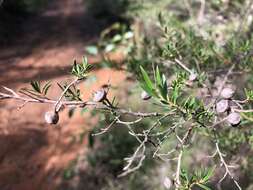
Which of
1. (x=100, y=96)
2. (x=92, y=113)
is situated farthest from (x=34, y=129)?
(x=100, y=96)

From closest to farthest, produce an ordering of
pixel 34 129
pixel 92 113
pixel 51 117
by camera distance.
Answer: pixel 51 117 → pixel 92 113 → pixel 34 129

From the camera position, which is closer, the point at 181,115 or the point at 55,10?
the point at 181,115

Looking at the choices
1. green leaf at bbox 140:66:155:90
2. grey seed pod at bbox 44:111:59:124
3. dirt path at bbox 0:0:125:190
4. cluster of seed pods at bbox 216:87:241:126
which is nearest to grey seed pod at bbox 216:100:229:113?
cluster of seed pods at bbox 216:87:241:126

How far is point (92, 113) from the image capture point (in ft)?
11.0

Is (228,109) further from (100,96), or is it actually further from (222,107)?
(100,96)

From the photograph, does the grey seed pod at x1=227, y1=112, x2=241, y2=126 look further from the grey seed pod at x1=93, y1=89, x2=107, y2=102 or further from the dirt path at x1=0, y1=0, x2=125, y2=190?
the dirt path at x1=0, y1=0, x2=125, y2=190

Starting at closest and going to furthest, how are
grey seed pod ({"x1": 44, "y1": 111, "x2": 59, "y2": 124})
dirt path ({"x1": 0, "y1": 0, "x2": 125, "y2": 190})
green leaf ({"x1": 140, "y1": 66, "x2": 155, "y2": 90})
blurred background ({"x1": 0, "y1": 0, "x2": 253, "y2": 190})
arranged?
green leaf ({"x1": 140, "y1": 66, "x2": 155, "y2": 90}) → grey seed pod ({"x1": 44, "y1": 111, "x2": 59, "y2": 124}) → blurred background ({"x1": 0, "y1": 0, "x2": 253, "y2": 190}) → dirt path ({"x1": 0, "y1": 0, "x2": 125, "y2": 190})

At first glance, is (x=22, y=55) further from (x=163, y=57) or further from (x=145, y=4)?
(x=163, y=57)

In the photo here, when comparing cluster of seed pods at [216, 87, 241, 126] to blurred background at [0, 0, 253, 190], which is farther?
blurred background at [0, 0, 253, 190]

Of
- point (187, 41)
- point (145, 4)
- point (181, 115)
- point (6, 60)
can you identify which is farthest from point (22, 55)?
point (181, 115)

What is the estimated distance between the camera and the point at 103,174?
4.81 m

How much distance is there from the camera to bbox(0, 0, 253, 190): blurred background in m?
3.11

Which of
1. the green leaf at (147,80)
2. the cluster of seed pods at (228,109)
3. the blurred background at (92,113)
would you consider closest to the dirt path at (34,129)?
the blurred background at (92,113)

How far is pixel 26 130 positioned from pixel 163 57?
414 centimetres
